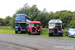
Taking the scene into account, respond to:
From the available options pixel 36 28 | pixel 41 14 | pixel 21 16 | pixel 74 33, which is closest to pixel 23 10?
pixel 41 14

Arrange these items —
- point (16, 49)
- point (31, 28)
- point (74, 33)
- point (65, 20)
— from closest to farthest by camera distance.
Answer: point (16, 49)
point (74, 33)
point (31, 28)
point (65, 20)

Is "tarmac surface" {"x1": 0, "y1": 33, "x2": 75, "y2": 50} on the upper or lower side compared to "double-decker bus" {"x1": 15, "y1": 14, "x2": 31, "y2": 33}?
lower

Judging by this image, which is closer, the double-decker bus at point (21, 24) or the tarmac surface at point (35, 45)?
the tarmac surface at point (35, 45)

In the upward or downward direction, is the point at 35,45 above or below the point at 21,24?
below

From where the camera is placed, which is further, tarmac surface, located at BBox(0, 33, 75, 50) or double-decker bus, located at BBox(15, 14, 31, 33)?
double-decker bus, located at BBox(15, 14, 31, 33)

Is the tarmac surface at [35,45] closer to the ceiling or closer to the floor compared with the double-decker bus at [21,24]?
closer to the floor

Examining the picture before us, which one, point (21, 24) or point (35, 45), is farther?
point (21, 24)

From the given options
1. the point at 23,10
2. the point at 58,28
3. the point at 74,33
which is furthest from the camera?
the point at 23,10

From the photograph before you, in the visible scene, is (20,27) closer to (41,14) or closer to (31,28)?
(31,28)

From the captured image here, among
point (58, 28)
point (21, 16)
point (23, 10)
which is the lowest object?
point (58, 28)

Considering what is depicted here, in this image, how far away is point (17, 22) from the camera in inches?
854

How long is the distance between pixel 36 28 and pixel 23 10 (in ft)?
81.5

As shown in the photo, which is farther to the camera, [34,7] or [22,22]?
[34,7]

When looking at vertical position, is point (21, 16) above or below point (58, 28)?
above
